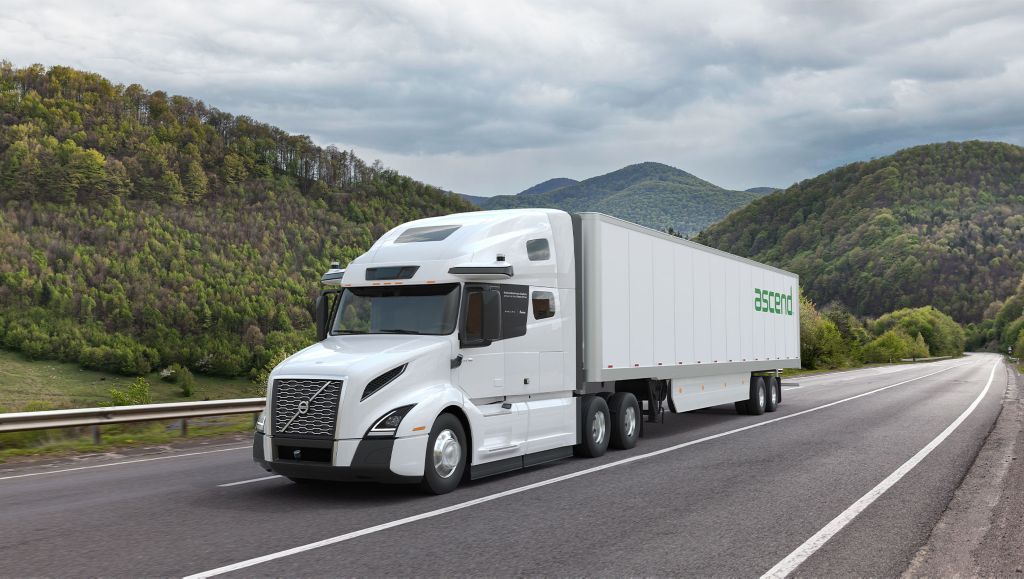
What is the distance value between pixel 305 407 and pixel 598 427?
17.0 ft

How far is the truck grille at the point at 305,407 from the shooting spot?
27.0 feet

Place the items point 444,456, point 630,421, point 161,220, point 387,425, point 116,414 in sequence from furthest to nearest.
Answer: point 161,220 < point 116,414 < point 630,421 < point 444,456 < point 387,425

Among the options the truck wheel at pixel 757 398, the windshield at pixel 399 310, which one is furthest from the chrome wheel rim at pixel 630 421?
the truck wheel at pixel 757 398

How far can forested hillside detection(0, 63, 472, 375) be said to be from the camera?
110 meters

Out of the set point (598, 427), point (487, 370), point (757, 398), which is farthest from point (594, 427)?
point (757, 398)

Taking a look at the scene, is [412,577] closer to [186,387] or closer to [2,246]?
[186,387]

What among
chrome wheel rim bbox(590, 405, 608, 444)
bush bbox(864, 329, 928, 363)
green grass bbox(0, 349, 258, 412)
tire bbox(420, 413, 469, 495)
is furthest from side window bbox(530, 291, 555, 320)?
bush bbox(864, 329, 928, 363)

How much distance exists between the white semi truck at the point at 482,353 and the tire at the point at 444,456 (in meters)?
0.02

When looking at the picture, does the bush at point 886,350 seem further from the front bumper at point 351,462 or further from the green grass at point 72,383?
the front bumper at point 351,462

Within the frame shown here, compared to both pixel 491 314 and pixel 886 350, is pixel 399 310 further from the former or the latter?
pixel 886 350

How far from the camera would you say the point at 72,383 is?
344 ft

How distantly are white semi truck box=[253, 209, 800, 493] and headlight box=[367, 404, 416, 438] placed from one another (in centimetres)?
2

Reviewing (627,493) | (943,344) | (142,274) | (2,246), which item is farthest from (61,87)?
(943,344)

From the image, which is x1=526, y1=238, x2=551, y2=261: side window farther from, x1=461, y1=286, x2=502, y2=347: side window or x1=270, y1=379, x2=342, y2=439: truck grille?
x1=270, y1=379, x2=342, y2=439: truck grille
